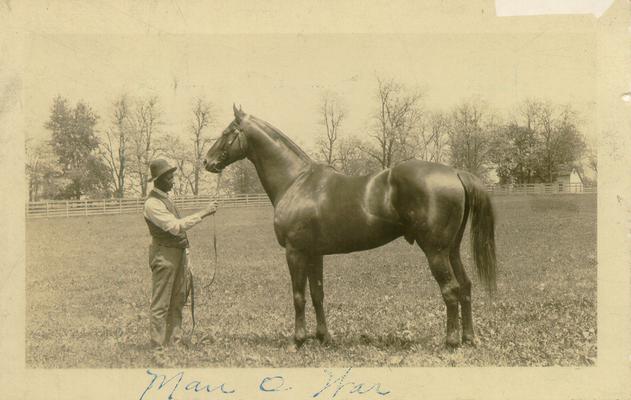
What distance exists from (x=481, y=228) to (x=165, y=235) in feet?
10.6

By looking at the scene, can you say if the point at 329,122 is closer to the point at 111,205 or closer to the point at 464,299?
the point at 464,299

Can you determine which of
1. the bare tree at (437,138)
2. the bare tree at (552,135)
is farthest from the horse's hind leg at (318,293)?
the bare tree at (552,135)

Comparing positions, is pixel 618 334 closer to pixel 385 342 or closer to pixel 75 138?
pixel 385 342

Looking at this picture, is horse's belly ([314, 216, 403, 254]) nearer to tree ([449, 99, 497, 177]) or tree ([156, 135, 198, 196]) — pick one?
tree ([449, 99, 497, 177])

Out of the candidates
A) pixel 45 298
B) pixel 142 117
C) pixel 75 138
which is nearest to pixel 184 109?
pixel 142 117

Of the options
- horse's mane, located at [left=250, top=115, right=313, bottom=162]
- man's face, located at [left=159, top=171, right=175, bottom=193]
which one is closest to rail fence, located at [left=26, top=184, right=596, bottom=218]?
man's face, located at [left=159, top=171, right=175, bottom=193]

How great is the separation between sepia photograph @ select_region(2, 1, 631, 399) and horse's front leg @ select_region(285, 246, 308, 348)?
0.02m

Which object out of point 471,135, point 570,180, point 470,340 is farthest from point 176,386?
point 570,180

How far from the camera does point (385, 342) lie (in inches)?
204

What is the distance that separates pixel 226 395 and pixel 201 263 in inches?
187

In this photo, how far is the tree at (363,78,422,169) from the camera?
19.1ft

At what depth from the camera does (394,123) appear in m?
6.21

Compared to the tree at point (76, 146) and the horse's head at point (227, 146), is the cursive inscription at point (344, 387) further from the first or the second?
the tree at point (76, 146)

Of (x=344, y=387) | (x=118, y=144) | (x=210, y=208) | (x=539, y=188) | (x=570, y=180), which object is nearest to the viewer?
(x=344, y=387)
